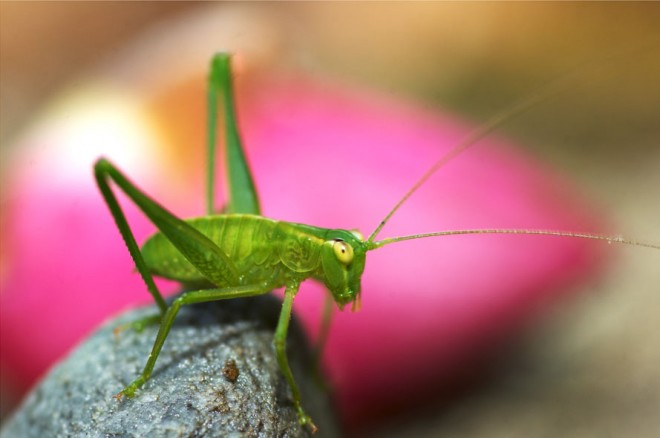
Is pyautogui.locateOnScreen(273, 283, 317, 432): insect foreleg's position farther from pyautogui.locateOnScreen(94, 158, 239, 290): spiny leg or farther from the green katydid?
pyautogui.locateOnScreen(94, 158, 239, 290): spiny leg

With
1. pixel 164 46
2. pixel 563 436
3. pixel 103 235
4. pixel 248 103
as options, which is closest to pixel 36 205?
pixel 103 235

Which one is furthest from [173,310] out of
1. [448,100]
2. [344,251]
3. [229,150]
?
[448,100]

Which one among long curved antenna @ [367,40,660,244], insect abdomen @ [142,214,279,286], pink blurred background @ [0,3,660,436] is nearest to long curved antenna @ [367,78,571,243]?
long curved antenna @ [367,40,660,244]

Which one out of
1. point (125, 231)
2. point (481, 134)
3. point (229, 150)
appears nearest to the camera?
point (125, 231)

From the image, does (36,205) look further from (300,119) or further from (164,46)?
(164,46)

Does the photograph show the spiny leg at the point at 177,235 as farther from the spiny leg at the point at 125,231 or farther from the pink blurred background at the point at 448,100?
the pink blurred background at the point at 448,100

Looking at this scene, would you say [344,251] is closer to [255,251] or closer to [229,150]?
[255,251]

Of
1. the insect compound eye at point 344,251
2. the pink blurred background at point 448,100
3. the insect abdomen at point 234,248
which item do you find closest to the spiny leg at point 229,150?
the insect abdomen at point 234,248
